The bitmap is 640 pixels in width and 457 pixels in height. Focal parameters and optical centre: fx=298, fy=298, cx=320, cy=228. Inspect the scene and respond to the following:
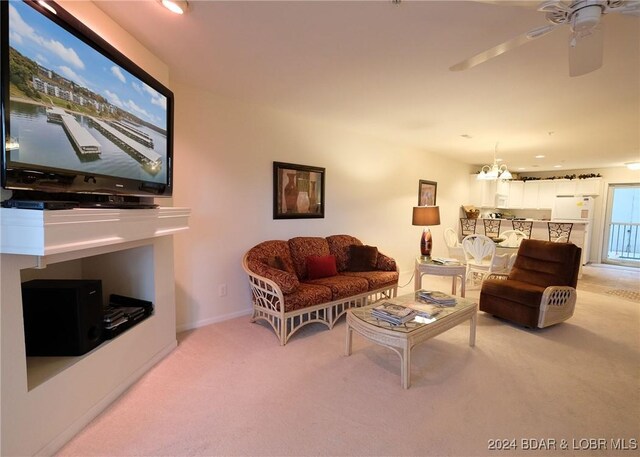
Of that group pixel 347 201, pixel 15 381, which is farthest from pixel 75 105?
pixel 347 201

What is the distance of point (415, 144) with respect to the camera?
5.38 metres

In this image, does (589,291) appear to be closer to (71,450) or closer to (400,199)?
(400,199)

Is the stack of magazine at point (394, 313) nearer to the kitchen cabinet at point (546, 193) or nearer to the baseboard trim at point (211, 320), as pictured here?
the baseboard trim at point (211, 320)

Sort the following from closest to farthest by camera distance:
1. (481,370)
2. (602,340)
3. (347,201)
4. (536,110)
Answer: (481,370)
(602,340)
(536,110)
(347,201)

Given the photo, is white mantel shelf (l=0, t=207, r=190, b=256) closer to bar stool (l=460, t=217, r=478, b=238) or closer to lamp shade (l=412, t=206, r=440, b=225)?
lamp shade (l=412, t=206, r=440, b=225)

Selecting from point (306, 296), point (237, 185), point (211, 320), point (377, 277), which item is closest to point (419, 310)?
point (306, 296)

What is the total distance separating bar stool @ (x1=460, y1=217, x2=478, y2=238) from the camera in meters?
7.03

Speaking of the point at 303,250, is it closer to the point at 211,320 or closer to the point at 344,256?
the point at 344,256

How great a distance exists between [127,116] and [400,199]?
178 inches

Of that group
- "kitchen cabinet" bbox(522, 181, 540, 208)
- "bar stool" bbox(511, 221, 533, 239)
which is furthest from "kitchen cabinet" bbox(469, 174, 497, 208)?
"bar stool" bbox(511, 221, 533, 239)

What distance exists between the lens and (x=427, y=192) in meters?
6.08

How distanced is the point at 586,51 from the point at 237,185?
9.70ft

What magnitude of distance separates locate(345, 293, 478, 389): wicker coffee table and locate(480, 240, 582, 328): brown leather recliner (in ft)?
2.77

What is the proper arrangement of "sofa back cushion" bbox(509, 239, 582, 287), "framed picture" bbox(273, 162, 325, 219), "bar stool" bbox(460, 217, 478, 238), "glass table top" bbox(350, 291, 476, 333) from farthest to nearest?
"bar stool" bbox(460, 217, 478, 238) → "framed picture" bbox(273, 162, 325, 219) → "sofa back cushion" bbox(509, 239, 582, 287) → "glass table top" bbox(350, 291, 476, 333)
